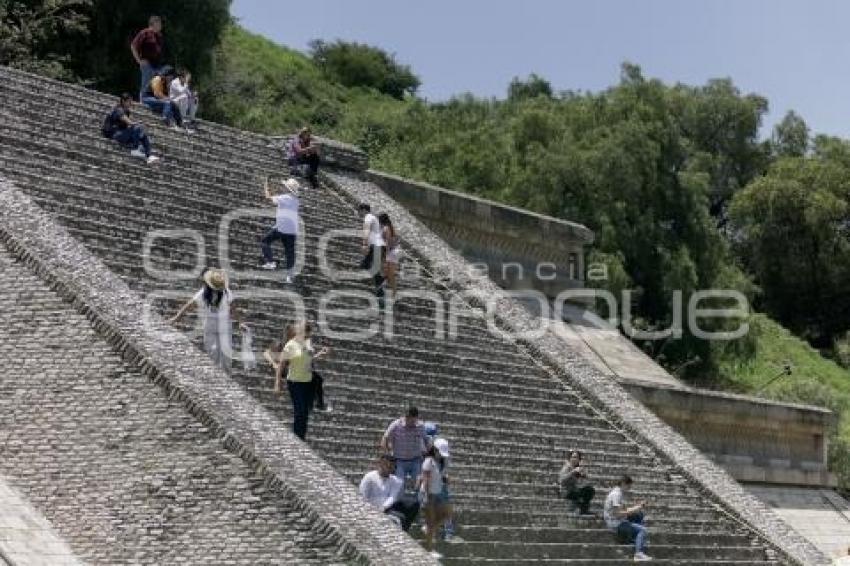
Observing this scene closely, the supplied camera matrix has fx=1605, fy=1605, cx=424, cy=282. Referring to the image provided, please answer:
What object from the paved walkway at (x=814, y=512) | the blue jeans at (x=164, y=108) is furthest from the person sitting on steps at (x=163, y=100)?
the paved walkway at (x=814, y=512)

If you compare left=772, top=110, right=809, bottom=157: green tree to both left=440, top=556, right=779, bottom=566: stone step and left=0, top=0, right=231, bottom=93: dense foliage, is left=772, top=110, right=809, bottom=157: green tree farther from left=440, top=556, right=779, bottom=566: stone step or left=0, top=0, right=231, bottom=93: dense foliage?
left=440, top=556, right=779, bottom=566: stone step

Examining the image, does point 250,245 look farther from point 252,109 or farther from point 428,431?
point 252,109

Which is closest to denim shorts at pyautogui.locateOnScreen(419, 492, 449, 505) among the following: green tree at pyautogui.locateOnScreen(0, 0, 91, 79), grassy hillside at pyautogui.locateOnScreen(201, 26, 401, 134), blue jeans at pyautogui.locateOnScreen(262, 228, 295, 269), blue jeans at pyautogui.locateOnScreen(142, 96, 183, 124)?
blue jeans at pyautogui.locateOnScreen(262, 228, 295, 269)

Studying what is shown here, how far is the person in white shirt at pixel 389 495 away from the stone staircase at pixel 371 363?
48 centimetres

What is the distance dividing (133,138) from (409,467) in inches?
265

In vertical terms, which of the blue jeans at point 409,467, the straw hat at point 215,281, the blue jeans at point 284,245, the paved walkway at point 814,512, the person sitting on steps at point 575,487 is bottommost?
the paved walkway at point 814,512

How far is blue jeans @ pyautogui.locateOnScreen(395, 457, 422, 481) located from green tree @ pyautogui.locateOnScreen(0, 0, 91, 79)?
1449 centimetres

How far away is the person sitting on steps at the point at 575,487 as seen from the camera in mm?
15211

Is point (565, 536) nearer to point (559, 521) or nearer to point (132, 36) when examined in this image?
point (559, 521)

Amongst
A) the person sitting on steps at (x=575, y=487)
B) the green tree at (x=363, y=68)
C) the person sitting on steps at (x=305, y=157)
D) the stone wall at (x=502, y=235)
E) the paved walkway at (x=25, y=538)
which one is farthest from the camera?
the green tree at (x=363, y=68)

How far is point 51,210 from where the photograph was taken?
1541 centimetres

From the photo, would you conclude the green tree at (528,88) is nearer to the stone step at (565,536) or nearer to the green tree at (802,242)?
the green tree at (802,242)

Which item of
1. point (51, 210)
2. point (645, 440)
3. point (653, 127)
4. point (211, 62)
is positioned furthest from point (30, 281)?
point (653, 127)

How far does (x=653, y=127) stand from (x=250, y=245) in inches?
683
